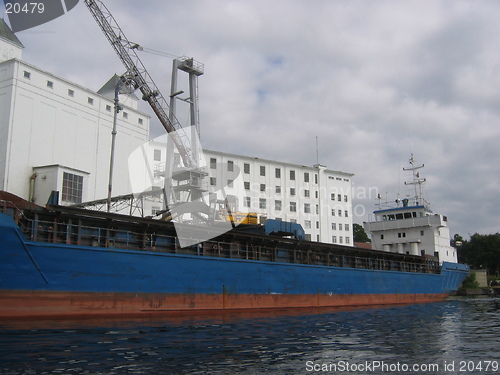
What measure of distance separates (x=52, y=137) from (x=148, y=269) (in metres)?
23.5

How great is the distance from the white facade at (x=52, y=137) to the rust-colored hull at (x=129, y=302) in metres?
18.1

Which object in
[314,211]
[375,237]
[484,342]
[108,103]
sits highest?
[108,103]

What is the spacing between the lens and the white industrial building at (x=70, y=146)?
114 feet

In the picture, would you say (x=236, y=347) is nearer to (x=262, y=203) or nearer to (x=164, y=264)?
(x=164, y=264)

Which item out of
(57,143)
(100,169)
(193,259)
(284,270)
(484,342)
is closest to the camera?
(484,342)

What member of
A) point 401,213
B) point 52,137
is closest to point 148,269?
point 52,137

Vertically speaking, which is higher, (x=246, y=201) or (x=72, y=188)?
(x=246, y=201)

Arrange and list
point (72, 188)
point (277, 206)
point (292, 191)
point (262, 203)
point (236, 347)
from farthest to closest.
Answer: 1. point (292, 191)
2. point (277, 206)
3. point (262, 203)
4. point (72, 188)
5. point (236, 347)

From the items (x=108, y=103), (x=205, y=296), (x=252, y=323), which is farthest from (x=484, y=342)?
(x=108, y=103)

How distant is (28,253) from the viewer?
52.1ft

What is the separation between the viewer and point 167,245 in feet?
71.6

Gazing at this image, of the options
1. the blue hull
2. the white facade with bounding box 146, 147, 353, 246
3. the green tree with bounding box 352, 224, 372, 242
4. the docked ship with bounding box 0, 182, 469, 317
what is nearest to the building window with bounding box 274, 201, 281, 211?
the white facade with bounding box 146, 147, 353, 246

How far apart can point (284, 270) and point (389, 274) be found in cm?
1229

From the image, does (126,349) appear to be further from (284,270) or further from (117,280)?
(284,270)
